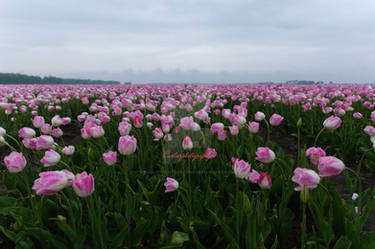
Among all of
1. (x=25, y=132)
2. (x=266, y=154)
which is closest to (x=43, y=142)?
(x=25, y=132)

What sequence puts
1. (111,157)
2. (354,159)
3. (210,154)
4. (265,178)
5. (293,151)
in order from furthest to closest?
(293,151), (354,159), (210,154), (111,157), (265,178)

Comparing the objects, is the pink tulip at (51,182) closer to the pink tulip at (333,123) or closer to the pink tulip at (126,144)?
the pink tulip at (126,144)

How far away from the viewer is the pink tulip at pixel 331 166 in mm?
1113

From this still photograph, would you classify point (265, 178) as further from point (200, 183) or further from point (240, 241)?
point (200, 183)

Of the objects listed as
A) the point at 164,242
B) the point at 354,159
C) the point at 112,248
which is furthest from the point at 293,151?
the point at 112,248

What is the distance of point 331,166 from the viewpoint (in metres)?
1.13

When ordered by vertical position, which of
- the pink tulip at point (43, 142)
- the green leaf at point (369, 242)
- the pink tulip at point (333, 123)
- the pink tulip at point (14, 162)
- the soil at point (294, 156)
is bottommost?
the soil at point (294, 156)

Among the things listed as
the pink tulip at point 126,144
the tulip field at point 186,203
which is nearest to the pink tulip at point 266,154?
the tulip field at point 186,203

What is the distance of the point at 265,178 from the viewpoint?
1.29m

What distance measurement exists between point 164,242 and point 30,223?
80 centimetres

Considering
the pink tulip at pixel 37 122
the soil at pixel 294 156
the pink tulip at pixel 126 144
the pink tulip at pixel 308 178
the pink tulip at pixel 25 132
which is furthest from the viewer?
the pink tulip at pixel 37 122

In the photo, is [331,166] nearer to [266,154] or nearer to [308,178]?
[308,178]

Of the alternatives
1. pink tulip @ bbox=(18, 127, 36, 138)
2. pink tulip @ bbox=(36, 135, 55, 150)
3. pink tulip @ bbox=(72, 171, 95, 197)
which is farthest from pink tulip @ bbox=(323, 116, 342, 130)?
pink tulip @ bbox=(18, 127, 36, 138)

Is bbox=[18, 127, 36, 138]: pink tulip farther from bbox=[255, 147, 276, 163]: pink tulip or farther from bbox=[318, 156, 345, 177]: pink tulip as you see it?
bbox=[318, 156, 345, 177]: pink tulip
